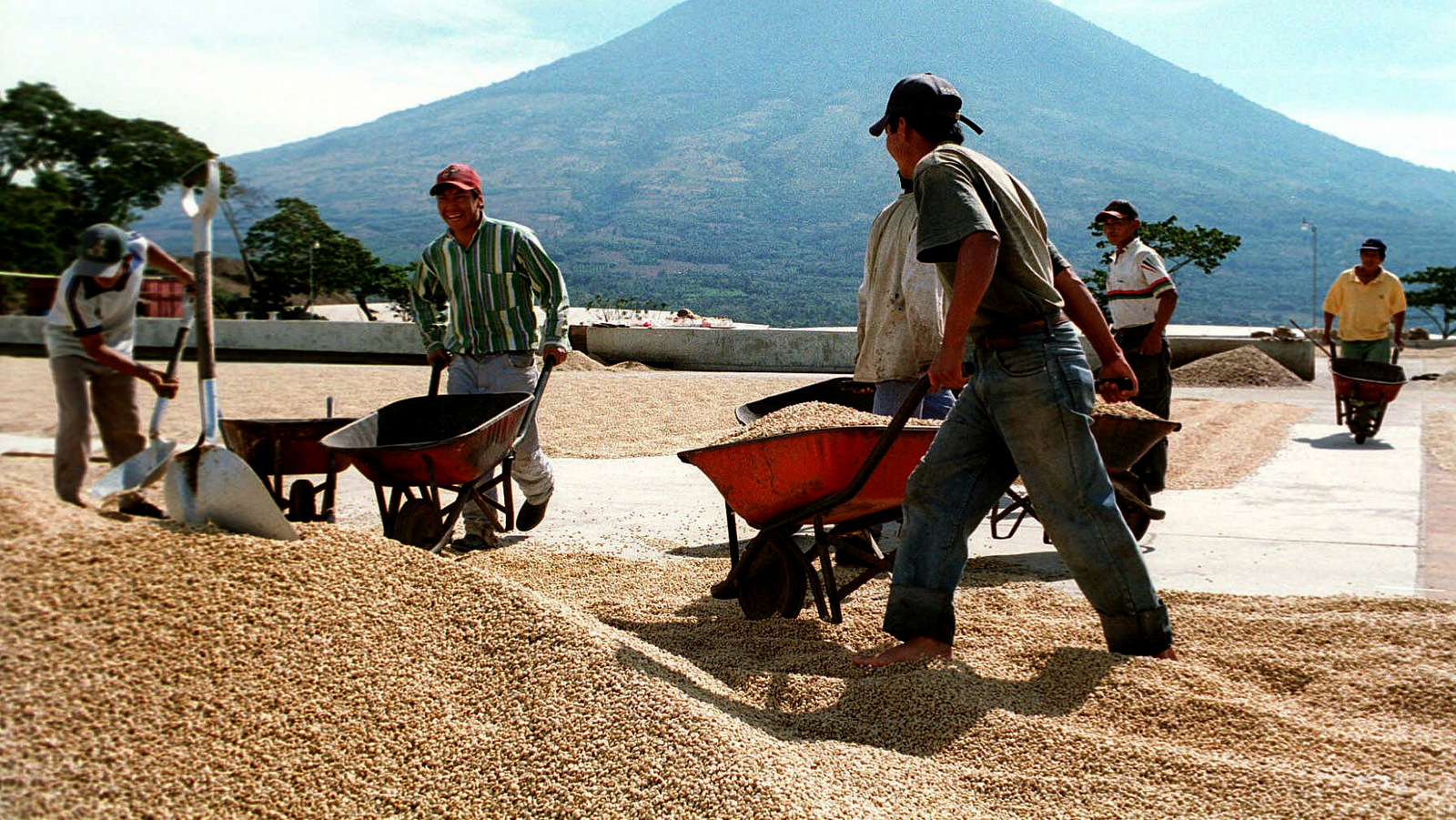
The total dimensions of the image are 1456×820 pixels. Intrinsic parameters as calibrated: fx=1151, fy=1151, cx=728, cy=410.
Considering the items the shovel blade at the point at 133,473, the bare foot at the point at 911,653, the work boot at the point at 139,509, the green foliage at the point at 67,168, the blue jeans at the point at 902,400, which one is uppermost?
the green foliage at the point at 67,168

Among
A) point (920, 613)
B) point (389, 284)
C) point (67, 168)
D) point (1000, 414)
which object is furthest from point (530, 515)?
point (389, 284)

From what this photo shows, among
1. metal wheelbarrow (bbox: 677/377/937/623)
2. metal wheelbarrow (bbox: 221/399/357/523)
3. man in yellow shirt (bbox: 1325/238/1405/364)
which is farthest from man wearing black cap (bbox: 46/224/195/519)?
man in yellow shirt (bbox: 1325/238/1405/364)

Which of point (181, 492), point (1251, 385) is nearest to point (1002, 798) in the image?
point (181, 492)

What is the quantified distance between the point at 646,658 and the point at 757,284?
494 ft

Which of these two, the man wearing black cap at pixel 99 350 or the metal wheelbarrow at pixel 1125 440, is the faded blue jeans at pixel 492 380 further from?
the metal wheelbarrow at pixel 1125 440

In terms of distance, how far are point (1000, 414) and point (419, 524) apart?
2.30 metres

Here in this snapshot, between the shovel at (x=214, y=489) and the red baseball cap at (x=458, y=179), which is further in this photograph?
the red baseball cap at (x=458, y=179)

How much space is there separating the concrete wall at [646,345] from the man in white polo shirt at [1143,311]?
1258cm

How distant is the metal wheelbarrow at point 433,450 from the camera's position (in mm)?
3931

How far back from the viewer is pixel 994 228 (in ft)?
9.45

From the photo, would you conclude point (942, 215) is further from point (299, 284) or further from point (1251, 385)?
point (299, 284)

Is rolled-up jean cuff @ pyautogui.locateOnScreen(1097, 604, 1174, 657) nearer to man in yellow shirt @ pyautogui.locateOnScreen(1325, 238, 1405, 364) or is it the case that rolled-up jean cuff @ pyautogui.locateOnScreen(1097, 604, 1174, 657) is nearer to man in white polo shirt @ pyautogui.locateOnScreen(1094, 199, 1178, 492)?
man in white polo shirt @ pyautogui.locateOnScreen(1094, 199, 1178, 492)

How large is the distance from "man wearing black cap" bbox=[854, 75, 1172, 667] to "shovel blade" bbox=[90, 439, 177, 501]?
6.83 ft

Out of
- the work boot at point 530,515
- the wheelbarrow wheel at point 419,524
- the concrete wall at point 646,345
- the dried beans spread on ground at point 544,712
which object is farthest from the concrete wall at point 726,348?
the dried beans spread on ground at point 544,712
